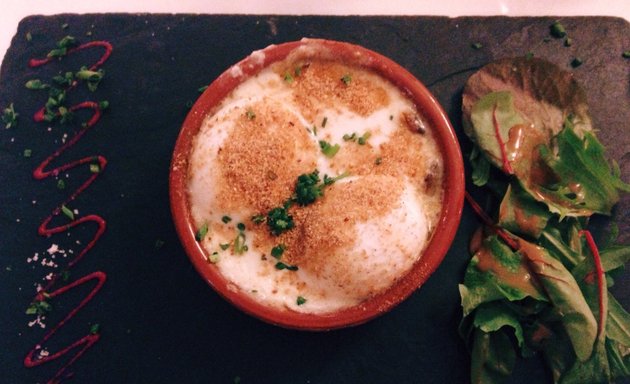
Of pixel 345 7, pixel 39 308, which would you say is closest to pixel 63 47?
pixel 39 308

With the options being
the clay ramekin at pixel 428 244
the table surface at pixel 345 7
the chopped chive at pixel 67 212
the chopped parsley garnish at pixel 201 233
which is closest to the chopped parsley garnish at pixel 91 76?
the table surface at pixel 345 7

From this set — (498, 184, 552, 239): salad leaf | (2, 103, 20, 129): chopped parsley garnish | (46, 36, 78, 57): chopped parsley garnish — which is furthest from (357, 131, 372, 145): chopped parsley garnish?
(2, 103, 20, 129): chopped parsley garnish

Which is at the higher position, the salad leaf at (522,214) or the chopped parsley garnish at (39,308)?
the salad leaf at (522,214)

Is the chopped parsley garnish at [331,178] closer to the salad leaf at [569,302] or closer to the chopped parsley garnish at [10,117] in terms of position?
the salad leaf at [569,302]

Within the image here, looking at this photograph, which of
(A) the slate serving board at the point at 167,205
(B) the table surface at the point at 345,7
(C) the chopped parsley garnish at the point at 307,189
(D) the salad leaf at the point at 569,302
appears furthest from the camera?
(B) the table surface at the point at 345,7

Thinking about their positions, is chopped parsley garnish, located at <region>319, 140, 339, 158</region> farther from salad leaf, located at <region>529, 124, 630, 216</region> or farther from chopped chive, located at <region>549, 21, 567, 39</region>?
chopped chive, located at <region>549, 21, 567, 39</region>

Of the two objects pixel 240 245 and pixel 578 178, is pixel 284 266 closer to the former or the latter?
pixel 240 245

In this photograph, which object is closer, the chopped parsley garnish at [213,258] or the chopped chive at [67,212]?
the chopped parsley garnish at [213,258]

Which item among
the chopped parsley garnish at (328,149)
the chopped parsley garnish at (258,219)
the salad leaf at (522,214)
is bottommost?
the salad leaf at (522,214)
